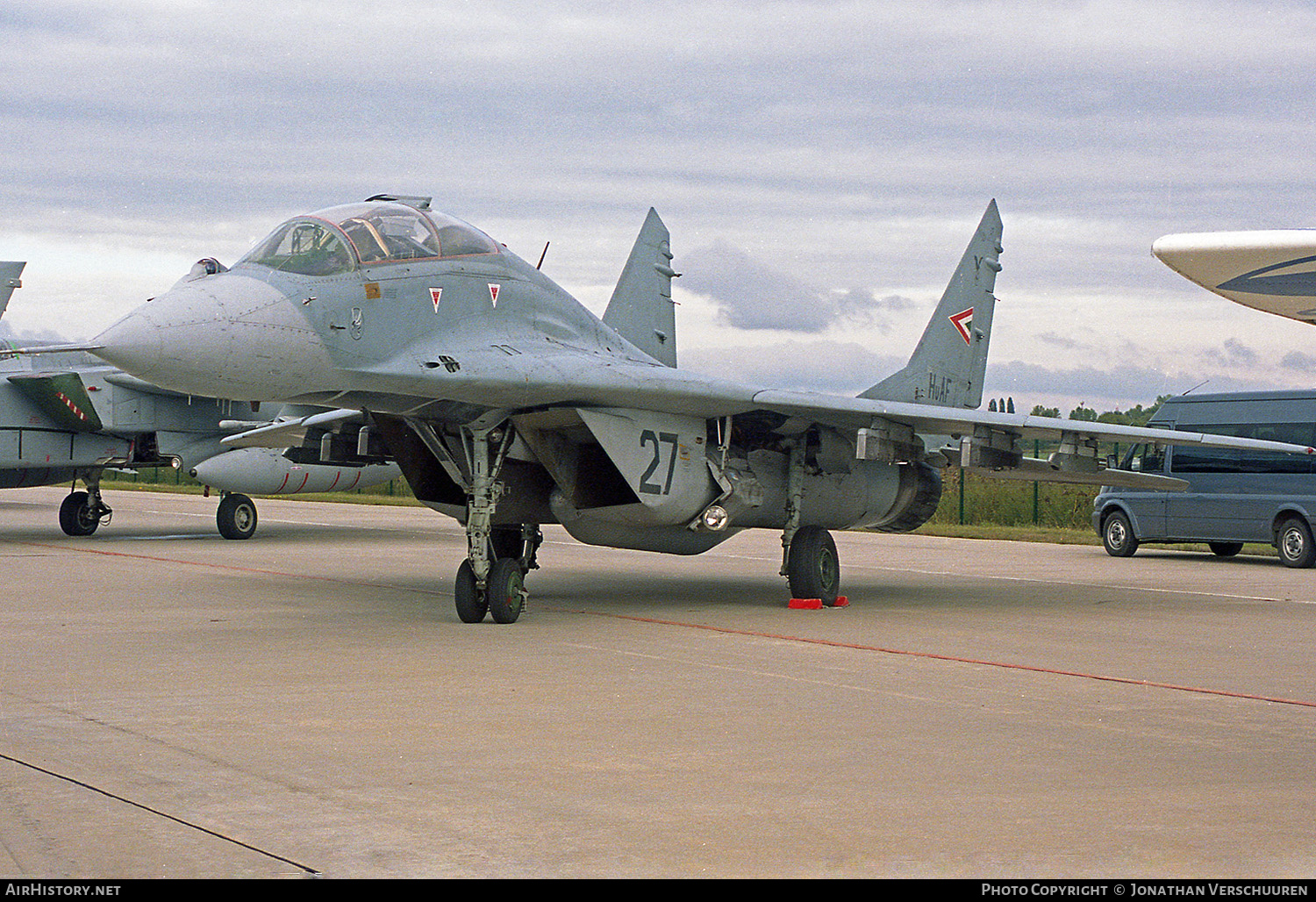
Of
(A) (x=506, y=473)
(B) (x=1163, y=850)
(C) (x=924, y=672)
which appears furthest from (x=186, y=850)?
(A) (x=506, y=473)

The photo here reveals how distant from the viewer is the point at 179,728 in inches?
272

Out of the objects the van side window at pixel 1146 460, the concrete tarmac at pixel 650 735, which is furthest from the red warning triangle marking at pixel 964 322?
the van side window at pixel 1146 460

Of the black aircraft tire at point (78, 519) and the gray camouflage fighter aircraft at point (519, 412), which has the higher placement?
the gray camouflage fighter aircraft at point (519, 412)

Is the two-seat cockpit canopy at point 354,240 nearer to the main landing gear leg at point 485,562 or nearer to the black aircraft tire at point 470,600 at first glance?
the main landing gear leg at point 485,562

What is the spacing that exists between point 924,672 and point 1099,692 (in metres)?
1.16

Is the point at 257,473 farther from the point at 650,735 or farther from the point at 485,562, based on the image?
the point at 650,735

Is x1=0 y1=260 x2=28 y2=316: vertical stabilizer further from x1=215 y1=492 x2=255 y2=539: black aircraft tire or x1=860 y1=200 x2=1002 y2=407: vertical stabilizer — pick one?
x1=860 y1=200 x2=1002 y2=407: vertical stabilizer

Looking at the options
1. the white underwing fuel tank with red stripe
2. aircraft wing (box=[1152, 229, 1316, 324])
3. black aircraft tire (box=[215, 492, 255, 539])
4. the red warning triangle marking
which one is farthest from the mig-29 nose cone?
black aircraft tire (box=[215, 492, 255, 539])

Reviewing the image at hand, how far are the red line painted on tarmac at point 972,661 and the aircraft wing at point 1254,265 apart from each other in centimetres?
367

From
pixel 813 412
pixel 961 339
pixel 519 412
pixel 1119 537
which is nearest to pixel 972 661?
pixel 813 412

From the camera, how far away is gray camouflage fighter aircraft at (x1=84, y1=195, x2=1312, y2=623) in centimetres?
1044

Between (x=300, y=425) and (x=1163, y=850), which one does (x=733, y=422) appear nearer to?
(x=300, y=425)

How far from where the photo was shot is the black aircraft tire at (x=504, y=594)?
38.0 feet

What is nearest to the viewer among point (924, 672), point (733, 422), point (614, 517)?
point (924, 672)
